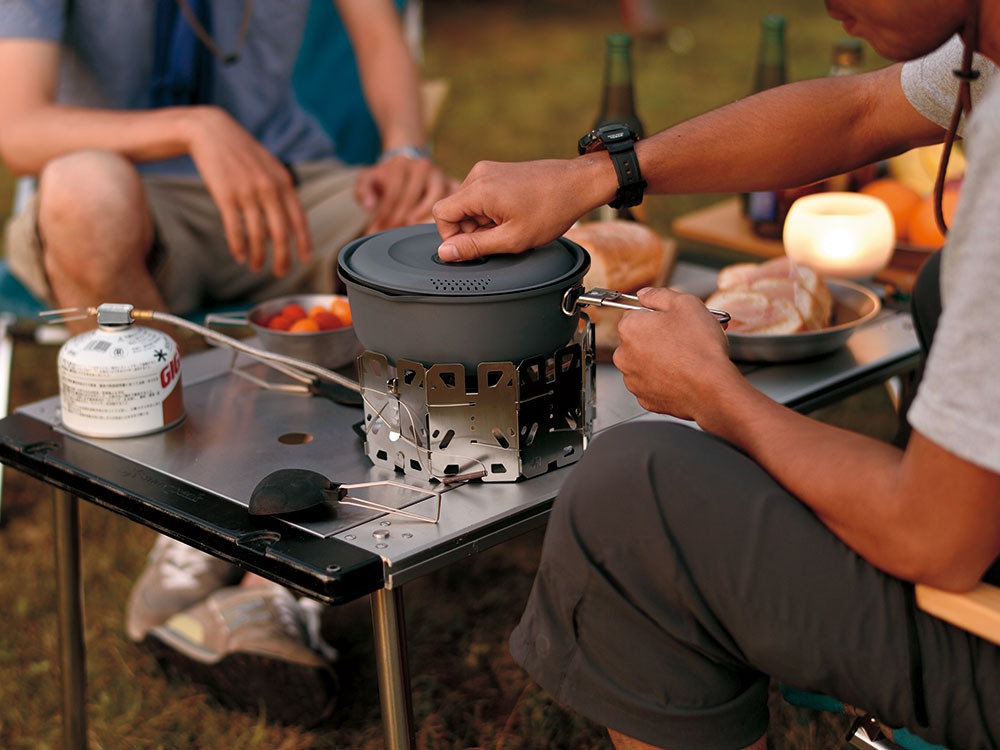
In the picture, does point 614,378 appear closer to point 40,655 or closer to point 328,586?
point 328,586

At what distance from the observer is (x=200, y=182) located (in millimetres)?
2781

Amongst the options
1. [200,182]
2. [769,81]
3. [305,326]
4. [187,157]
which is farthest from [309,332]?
[769,81]

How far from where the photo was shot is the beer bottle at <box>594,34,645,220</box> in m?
2.74

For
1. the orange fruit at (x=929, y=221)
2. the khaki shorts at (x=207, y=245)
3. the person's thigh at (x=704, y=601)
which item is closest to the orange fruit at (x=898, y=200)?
the orange fruit at (x=929, y=221)

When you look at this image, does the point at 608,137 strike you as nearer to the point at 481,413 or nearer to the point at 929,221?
the point at 481,413

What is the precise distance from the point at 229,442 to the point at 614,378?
2.05 feet

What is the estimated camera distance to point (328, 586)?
4.32ft

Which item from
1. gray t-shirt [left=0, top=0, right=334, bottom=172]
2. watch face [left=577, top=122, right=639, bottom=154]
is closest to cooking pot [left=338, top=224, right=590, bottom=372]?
watch face [left=577, top=122, right=639, bottom=154]

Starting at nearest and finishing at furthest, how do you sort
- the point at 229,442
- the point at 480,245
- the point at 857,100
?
the point at 480,245, the point at 229,442, the point at 857,100

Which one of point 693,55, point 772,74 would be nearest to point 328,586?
point 772,74

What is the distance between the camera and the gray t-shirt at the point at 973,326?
0.99 meters

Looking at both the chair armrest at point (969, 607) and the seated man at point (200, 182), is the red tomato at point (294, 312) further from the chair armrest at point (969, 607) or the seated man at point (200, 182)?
the chair armrest at point (969, 607)

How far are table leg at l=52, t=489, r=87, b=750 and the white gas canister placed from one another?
15cm

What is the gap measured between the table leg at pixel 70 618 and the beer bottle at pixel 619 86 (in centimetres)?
136
